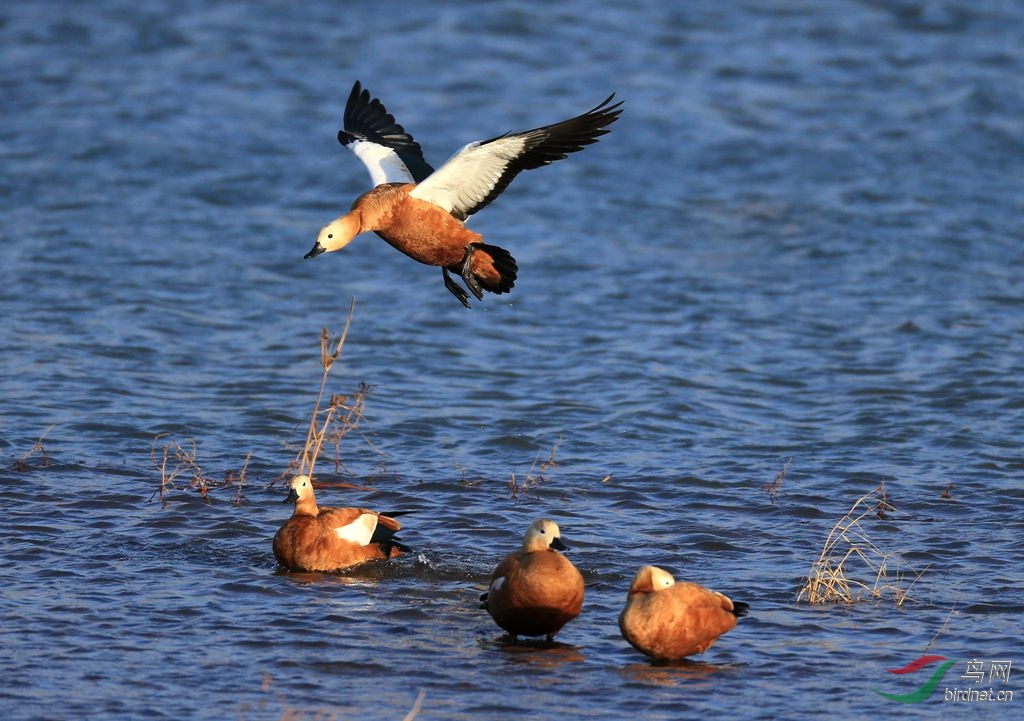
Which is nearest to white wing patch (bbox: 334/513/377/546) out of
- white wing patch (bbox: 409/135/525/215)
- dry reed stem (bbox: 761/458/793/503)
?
white wing patch (bbox: 409/135/525/215)

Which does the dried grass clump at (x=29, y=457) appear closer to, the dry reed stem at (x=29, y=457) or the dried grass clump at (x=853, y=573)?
the dry reed stem at (x=29, y=457)

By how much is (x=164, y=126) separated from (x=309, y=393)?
8.87 m

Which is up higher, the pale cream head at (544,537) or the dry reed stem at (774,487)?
the pale cream head at (544,537)

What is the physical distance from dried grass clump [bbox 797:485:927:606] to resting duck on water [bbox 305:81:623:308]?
2.36 meters

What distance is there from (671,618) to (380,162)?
4.17 metres

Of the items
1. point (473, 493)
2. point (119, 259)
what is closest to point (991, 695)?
point (473, 493)

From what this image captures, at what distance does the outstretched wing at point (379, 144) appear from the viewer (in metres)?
8.95

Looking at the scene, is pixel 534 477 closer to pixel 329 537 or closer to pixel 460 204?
pixel 460 204

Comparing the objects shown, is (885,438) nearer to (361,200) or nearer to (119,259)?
(361,200)

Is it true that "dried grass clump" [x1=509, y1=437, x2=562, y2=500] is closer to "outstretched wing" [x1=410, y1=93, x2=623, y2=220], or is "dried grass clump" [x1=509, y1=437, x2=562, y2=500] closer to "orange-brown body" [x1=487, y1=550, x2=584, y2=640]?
"outstretched wing" [x1=410, y1=93, x2=623, y2=220]

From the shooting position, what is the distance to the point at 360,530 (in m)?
7.39

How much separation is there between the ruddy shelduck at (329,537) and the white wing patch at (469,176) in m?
1.80

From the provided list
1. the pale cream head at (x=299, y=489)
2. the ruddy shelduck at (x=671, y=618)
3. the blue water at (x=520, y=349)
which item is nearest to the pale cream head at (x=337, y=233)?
the pale cream head at (x=299, y=489)

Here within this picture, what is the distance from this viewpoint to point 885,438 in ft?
33.0
